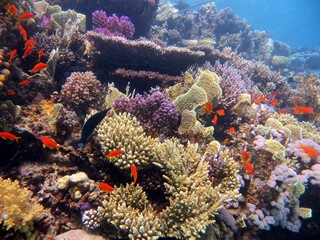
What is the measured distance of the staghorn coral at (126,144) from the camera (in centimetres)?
354

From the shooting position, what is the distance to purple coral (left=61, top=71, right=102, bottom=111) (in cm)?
457

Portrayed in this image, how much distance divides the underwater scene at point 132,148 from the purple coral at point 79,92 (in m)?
0.02

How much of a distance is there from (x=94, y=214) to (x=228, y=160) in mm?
2504

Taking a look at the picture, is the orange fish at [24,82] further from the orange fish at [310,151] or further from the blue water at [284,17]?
the blue water at [284,17]

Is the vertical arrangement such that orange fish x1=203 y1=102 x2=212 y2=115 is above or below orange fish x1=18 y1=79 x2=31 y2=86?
above

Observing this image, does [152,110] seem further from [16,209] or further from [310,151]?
[310,151]

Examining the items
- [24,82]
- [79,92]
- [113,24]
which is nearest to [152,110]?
[79,92]

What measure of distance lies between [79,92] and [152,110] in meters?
1.52

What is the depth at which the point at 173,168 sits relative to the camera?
3508mm

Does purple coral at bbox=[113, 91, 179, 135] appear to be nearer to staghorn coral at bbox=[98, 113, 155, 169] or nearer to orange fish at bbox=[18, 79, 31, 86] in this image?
staghorn coral at bbox=[98, 113, 155, 169]

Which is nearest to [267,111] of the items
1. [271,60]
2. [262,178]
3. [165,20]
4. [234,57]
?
[262,178]

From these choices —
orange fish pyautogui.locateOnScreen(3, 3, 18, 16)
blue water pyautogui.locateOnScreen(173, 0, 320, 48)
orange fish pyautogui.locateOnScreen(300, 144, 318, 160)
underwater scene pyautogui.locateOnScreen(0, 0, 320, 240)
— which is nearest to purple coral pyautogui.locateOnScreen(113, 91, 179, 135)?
underwater scene pyautogui.locateOnScreen(0, 0, 320, 240)

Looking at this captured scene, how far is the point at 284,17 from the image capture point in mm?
87875

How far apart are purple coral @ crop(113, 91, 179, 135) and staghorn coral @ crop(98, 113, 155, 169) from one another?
69cm
